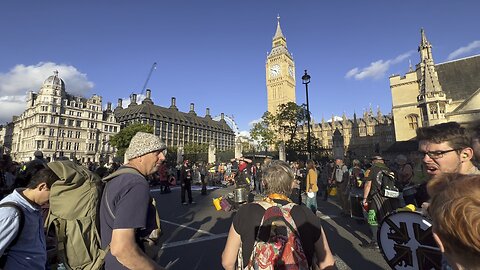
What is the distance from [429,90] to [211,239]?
3253 cm

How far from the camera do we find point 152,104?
87.8m

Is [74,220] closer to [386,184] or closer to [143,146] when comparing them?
[143,146]

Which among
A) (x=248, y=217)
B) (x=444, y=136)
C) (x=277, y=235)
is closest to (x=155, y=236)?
(x=248, y=217)

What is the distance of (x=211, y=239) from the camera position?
21.1 feet

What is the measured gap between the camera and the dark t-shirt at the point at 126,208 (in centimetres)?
184

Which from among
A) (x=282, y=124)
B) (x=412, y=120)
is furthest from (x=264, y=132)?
(x=412, y=120)

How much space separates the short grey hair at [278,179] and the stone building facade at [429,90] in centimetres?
3254

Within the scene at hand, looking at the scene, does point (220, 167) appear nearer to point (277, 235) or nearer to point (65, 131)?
point (277, 235)

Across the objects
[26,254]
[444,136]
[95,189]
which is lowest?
[26,254]

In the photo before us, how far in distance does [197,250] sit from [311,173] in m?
4.36

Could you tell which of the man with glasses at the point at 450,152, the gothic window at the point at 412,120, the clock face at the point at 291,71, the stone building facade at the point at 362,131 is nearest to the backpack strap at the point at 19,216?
the man with glasses at the point at 450,152

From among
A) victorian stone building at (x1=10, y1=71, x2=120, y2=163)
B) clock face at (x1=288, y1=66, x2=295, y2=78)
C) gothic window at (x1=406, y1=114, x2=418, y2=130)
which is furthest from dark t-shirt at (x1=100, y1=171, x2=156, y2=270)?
clock face at (x1=288, y1=66, x2=295, y2=78)

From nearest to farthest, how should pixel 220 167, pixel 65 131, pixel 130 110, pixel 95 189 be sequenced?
pixel 95 189, pixel 220 167, pixel 65 131, pixel 130 110

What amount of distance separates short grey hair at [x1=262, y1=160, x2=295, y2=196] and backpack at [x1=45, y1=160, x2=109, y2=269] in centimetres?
172
